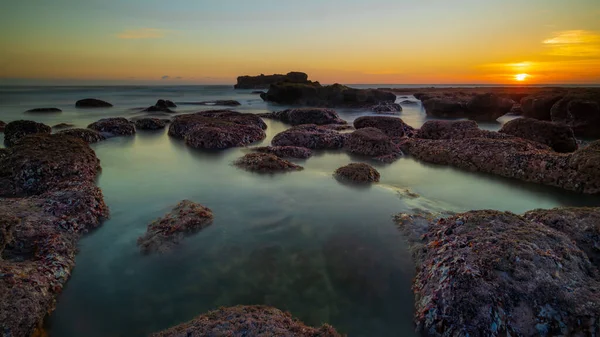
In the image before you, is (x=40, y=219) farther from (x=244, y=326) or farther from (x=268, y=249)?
(x=244, y=326)

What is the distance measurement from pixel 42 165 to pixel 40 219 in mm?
3358

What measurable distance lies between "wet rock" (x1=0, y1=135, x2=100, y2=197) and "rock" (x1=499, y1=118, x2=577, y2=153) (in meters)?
16.8

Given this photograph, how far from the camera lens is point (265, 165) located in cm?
1043

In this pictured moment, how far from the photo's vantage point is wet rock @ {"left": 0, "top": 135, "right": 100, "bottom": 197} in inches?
302

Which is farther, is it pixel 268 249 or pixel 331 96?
pixel 331 96

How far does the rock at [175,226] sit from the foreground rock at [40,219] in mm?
1159

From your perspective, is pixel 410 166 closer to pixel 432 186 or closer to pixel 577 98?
pixel 432 186

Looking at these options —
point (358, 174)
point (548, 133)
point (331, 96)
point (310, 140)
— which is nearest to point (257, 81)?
point (331, 96)

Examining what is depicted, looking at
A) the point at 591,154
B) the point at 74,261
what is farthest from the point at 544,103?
the point at 74,261

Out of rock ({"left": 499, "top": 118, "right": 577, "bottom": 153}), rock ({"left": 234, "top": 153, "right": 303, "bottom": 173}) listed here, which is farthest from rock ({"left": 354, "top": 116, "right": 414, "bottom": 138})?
rock ({"left": 234, "top": 153, "right": 303, "bottom": 173})

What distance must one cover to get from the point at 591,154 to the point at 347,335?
30.2 ft

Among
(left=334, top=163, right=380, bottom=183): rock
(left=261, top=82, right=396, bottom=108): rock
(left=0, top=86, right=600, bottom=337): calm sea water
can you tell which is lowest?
(left=0, top=86, right=600, bottom=337): calm sea water

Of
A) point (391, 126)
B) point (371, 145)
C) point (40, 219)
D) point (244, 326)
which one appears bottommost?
point (244, 326)

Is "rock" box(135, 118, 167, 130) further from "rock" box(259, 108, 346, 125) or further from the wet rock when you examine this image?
the wet rock
